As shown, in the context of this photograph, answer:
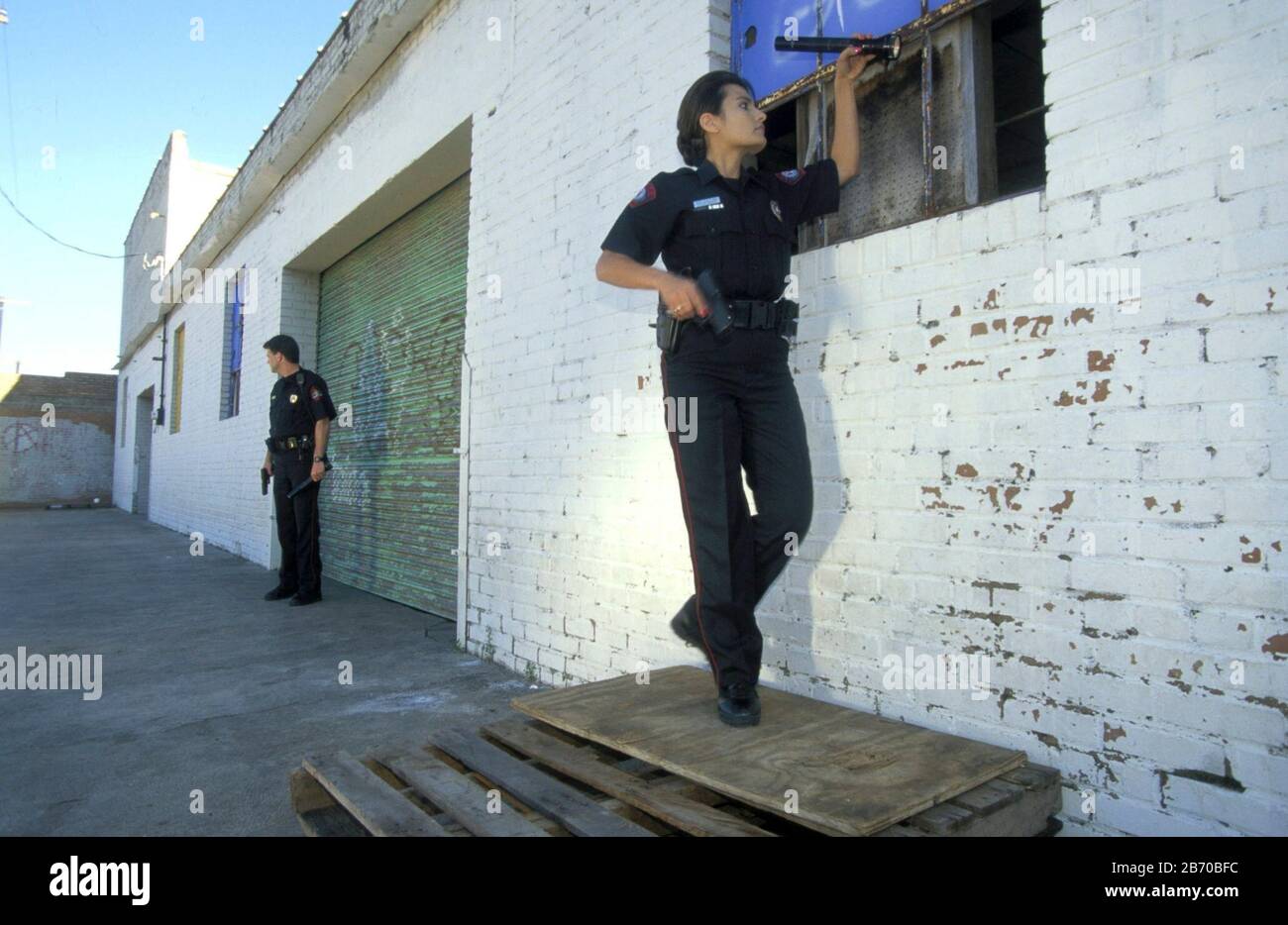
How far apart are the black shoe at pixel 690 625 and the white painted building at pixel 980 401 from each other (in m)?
0.49

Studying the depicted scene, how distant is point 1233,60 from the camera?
1789 mm

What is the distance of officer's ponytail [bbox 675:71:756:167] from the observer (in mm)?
2527

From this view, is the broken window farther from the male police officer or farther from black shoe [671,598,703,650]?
the male police officer

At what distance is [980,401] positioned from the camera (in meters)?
2.23

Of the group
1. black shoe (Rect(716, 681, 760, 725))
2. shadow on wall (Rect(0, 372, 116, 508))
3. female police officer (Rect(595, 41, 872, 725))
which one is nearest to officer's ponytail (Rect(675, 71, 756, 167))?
female police officer (Rect(595, 41, 872, 725))

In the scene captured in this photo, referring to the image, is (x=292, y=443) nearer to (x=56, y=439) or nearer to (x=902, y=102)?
(x=902, y=102)

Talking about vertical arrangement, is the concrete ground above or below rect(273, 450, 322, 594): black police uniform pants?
below

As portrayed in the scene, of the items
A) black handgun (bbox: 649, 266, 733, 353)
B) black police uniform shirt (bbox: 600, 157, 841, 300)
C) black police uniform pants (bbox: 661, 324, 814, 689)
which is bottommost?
black police uniform pants (bbox: 661, 324, 814, 689)

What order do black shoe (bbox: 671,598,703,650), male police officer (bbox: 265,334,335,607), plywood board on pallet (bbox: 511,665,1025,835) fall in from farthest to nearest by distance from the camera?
1. male police officer (bbox: 265,334,335,607)
2. black shoe (bbox: 671,598,703,650)
3. plywood board on pallet (bbox: 511,665,1025,835)

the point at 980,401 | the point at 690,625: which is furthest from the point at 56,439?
the point at 980,401

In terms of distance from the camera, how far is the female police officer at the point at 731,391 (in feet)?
7.51

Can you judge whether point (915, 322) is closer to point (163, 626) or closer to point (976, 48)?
point (976, 48)

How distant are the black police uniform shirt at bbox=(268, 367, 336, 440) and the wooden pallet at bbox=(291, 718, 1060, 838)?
4.34m
